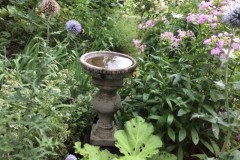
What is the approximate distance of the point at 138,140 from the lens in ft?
8.29

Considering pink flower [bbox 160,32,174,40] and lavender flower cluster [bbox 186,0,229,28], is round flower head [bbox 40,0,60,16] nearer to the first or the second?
pink flower [bbox 160,32,174,40]

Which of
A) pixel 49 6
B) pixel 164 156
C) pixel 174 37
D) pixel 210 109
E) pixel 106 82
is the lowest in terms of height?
pixel 164 156

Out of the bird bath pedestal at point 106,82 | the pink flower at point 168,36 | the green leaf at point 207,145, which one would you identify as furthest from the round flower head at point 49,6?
the green leaf at point 207,145

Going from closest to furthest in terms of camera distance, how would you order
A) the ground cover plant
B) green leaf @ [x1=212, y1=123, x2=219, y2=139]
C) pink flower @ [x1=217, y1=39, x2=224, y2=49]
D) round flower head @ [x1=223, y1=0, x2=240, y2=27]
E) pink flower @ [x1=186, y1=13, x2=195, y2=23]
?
1. round flower head @ [x1=223, y1=0, x2=240, y2=27]
2. the ground cover plant
3. pink flower @ [x1=217, y1=39, x2=224, y2=49]
4. green leaf @ [x1=212, y1=123, x2=219, y2=139]
5. pink flower @ [x1=186, y1=13, x2=195, y2=23]

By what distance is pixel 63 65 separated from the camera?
153 inches

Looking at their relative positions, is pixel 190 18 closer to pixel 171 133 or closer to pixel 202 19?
pixel 202 19

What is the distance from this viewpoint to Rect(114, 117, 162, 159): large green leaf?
2.48 m

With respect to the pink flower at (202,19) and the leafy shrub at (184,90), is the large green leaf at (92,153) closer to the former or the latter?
the leafy shrub at (184,90)

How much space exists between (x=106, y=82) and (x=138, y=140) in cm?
49

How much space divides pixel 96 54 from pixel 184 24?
30.3 inches

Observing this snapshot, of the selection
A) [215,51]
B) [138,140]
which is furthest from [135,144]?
[215,51]

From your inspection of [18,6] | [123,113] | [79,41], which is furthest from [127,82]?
[18,6]

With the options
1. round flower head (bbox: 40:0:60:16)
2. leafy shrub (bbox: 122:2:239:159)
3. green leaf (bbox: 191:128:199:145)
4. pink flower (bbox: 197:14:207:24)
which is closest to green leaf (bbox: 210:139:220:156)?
leafy shrub (bbox: 122:2:239:159)

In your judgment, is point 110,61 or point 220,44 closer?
point 220,44
